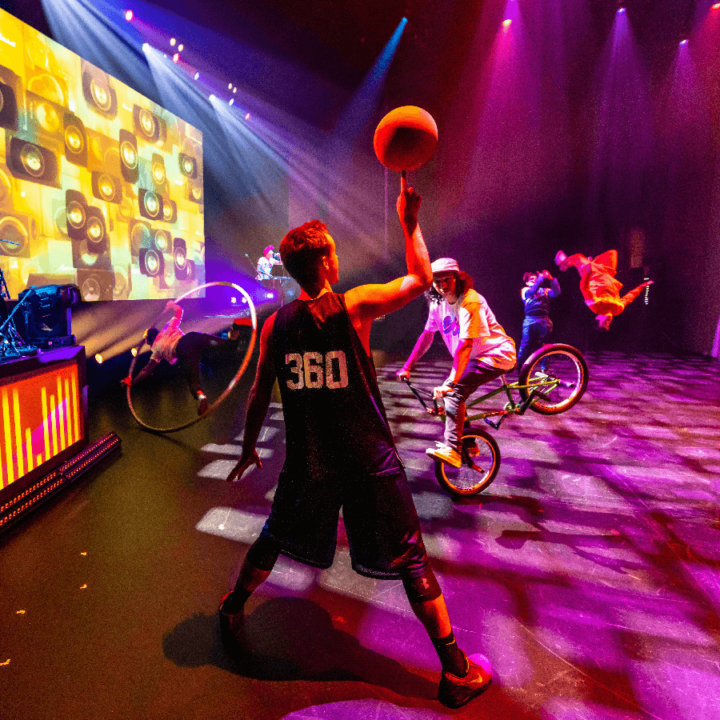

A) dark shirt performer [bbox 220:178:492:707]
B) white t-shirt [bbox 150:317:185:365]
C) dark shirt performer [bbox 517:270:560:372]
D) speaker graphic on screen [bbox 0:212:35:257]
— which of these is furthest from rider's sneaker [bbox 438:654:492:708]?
speaker graphic on screen [bbox 0:212:35:257]

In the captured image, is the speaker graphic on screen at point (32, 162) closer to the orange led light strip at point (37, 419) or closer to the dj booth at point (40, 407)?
the dj booth at point (40, 407)

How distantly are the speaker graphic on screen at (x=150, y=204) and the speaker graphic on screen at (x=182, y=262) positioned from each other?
30.4 inches

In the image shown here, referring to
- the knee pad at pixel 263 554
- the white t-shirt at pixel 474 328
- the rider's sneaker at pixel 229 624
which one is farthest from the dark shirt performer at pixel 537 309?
the rider's sneaker at pixel 229 624

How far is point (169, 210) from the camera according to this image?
9445 millimetres

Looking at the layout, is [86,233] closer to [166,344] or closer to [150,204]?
[150,204]

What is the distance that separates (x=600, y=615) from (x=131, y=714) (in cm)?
248

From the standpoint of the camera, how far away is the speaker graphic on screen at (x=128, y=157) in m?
7.89

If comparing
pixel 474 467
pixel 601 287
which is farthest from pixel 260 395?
pixel 601 287

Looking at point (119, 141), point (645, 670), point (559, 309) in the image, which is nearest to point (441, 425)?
point (645, 670)

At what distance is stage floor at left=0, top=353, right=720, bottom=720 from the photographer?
1889 millimetres

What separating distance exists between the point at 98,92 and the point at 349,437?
8.77 m

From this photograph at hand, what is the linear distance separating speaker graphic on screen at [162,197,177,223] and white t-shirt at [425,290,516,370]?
786 cm

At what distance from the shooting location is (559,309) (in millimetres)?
15797

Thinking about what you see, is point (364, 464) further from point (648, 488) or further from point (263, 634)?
point (648, 488)
